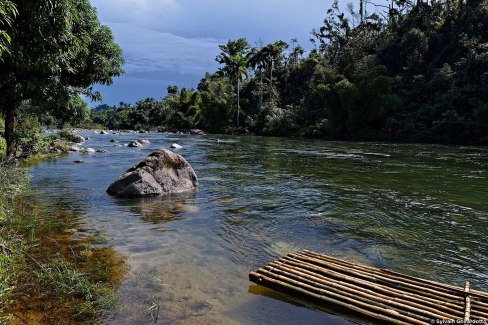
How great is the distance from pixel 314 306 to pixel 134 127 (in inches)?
3827

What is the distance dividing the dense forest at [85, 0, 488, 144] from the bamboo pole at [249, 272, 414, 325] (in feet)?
121

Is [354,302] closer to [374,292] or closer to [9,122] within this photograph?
[374,292]

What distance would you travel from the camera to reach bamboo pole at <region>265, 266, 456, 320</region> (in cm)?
444

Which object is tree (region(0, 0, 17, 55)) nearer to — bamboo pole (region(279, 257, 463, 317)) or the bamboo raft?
the bamboo raft

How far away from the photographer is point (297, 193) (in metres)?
13.6

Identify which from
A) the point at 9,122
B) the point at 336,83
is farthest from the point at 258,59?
the point at 9,122

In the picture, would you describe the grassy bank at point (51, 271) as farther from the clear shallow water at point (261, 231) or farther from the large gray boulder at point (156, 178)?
the large gray boulder at point (156, 178)

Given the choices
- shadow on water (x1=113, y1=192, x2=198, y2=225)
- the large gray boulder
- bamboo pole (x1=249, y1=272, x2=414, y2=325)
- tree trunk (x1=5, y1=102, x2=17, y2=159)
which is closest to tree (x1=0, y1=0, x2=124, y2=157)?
tree trunk (x1=5, y1=102, x2=17, y2=159)

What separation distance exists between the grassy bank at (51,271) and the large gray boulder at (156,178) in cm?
375

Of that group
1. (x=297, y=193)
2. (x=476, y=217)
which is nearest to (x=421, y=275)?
(x=476, y=217)

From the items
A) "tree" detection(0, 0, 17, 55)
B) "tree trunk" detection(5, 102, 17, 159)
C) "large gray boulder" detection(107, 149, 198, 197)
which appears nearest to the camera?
"tree" detection(0, 0, 17, 55)

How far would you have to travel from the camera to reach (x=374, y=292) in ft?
16.6

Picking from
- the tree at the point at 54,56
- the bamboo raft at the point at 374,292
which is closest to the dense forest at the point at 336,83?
the tree at the point at 54,56

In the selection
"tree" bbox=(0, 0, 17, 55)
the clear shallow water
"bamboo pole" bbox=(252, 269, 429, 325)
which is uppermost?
"tree" bbox=(0, 0, 17, 55)
